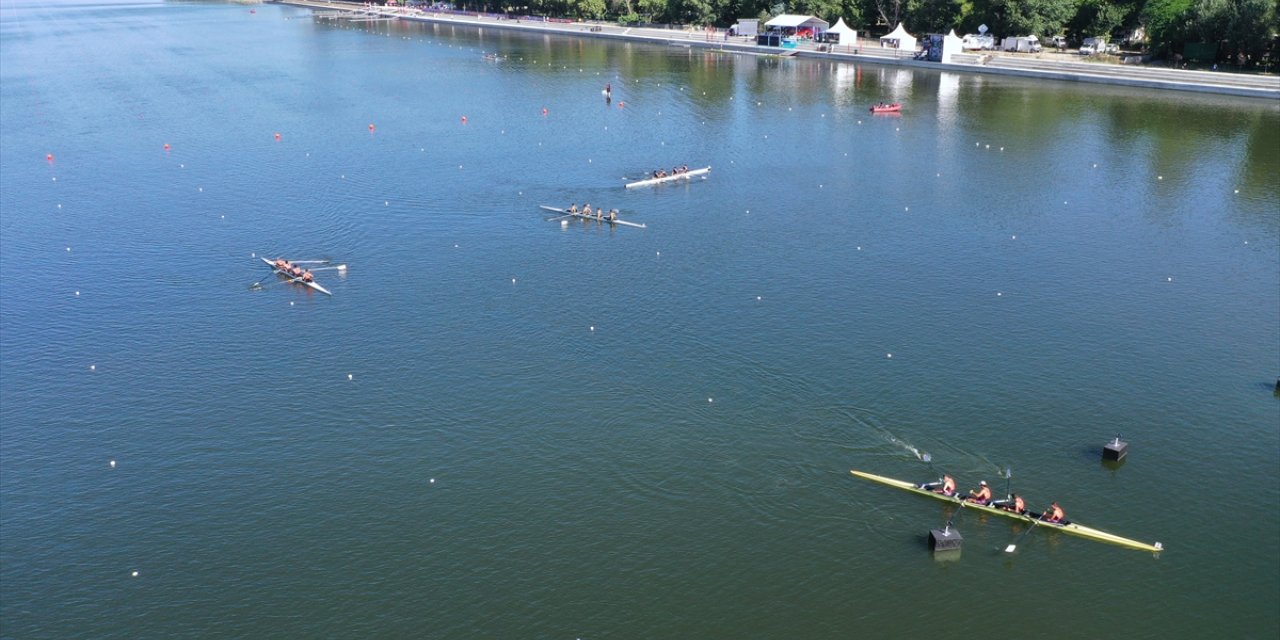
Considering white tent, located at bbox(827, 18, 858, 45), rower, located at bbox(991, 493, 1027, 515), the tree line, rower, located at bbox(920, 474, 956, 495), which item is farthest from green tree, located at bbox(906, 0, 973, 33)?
rower, located at bbox(991, 493, 1027, 515)

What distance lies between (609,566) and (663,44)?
9569cm

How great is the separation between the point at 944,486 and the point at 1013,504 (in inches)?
67.4

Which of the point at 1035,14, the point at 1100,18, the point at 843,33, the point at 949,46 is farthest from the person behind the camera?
the point at 843,33

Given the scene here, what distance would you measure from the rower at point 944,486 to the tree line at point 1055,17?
72.7 meters

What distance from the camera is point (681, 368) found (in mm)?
32156

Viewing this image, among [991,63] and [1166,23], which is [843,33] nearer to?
[991,63]

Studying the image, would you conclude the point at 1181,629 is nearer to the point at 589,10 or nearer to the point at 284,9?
the point at 589,10

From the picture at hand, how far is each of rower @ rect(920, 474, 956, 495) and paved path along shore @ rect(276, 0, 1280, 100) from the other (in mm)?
65064

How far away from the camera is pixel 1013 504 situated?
24.7 m

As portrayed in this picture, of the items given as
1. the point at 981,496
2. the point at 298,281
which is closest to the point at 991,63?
the point at 298,281

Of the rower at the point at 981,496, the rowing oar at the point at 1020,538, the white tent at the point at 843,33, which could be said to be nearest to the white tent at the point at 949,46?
the white tent at the point at 843,33

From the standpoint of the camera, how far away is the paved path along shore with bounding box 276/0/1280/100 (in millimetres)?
76625

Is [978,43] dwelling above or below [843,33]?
below

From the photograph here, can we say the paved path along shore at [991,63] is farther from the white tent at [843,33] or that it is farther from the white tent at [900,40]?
the white tent at [843,33]
